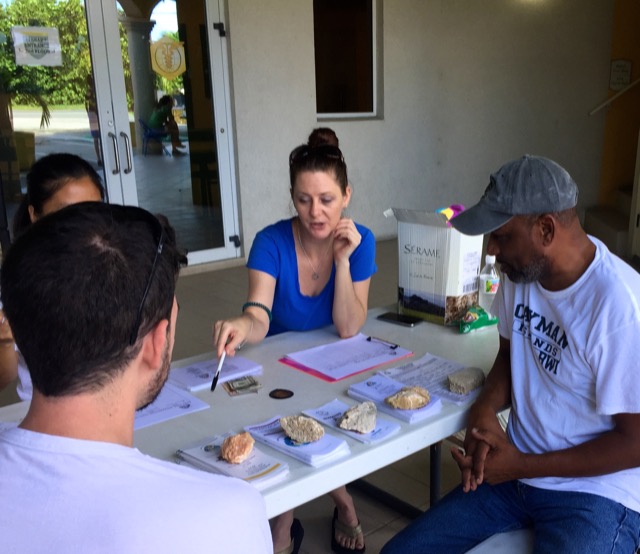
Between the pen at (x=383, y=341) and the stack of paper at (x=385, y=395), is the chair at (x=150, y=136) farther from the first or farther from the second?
the stack of paper at (x=385, y=395)

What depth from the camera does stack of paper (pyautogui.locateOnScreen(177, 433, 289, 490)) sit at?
3.55ft

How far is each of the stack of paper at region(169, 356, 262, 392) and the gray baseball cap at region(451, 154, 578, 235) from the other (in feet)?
2.16

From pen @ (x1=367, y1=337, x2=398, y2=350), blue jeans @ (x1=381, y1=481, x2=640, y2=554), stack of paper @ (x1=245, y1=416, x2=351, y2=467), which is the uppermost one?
stack of paper @ (x1=245, y1=416, x2=351, y2=467)

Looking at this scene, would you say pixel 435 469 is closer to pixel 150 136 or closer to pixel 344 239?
pixel 344 239

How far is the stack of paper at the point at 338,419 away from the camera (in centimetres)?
124

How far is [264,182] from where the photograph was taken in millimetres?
5477

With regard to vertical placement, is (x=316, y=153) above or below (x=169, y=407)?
above

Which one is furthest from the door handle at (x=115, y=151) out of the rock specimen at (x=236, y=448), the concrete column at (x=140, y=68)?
the rock specimen at (x=236, y=448)

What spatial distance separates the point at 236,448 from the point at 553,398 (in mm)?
705

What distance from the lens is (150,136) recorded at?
507 centimetres

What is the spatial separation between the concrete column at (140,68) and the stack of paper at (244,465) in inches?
166

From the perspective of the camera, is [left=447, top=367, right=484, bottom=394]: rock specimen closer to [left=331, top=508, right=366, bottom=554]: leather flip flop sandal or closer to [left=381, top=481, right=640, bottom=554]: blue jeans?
[left=381, top=481, right=640, bottom=554]: blue jeans

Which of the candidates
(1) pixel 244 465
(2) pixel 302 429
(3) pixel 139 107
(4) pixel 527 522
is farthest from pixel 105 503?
(3) pixel 139 107

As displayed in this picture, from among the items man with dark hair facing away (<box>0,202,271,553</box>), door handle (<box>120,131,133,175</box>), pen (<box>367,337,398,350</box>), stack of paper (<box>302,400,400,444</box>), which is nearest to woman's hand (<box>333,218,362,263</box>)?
pen (<box>367,337,398,350</box>)
